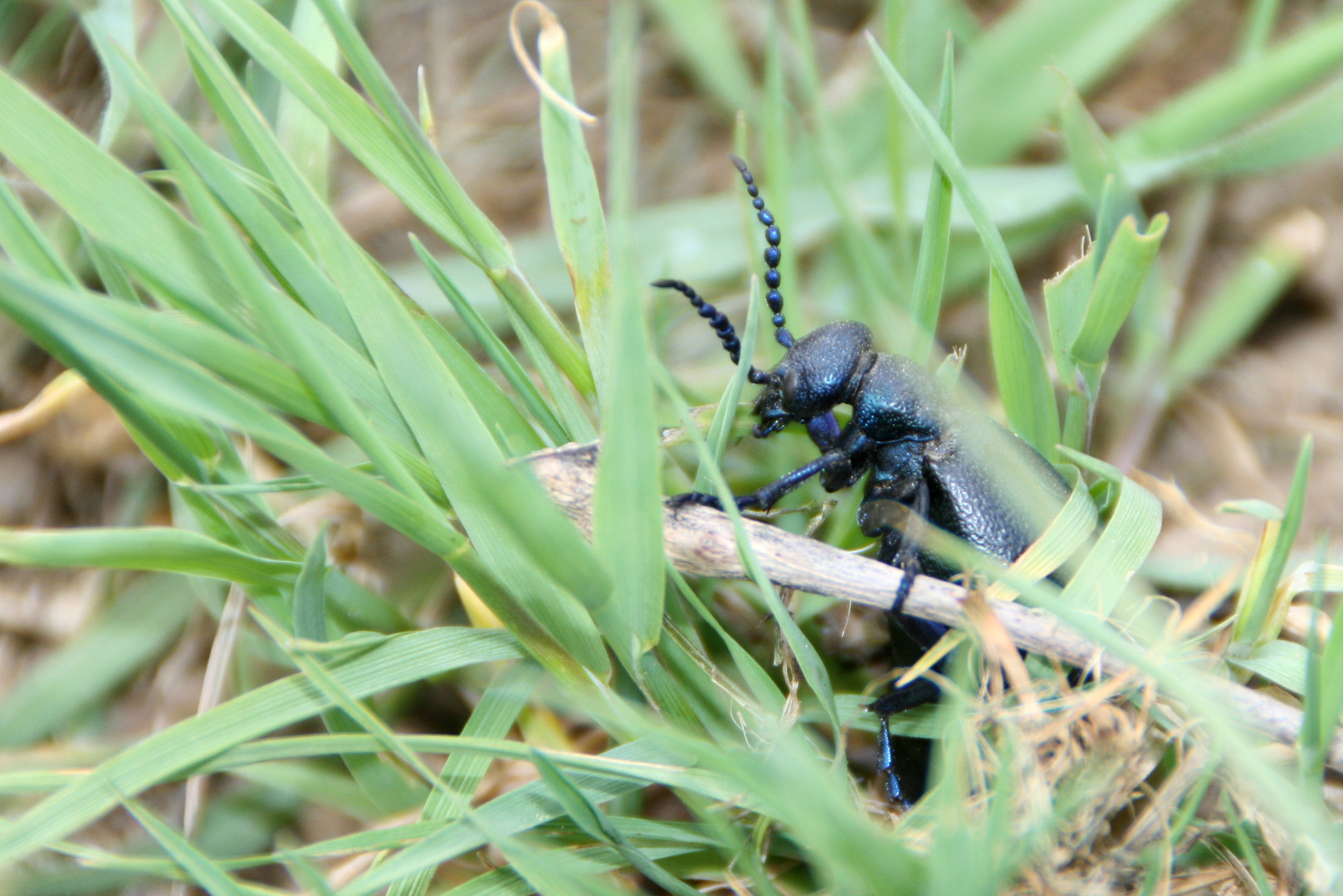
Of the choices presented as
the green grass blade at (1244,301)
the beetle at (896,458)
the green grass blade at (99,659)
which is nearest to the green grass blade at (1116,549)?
the beetle at (896,458)

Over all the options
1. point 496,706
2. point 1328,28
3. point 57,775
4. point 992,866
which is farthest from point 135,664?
point 1328,28

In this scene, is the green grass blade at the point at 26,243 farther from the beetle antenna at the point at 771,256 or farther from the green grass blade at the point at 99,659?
the beetle antenna at the point at 771,256

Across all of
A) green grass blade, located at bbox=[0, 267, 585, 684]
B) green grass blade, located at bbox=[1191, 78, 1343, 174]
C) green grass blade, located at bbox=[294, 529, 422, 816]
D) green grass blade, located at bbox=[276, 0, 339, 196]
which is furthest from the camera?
green grass blade, located at bbox=[1191, 78, 1343, 174]

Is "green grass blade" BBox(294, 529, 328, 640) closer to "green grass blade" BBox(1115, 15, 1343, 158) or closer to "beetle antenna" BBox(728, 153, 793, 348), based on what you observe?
"beetle antenna" BBox(728, 153, 793, 348)

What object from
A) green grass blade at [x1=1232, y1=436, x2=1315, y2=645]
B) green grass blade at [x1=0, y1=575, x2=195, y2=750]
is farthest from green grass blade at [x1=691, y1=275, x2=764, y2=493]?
green grass blade at [x1=0, y1=575, x2=195, y2=750]

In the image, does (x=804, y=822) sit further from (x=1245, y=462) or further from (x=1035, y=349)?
(x=1245, y=462)

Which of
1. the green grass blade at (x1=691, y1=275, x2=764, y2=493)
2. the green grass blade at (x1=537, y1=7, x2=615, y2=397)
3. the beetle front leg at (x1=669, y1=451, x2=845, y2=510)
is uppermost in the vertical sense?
the green grass blade at (x1=537, y1=7, x2=615, y2=397)
